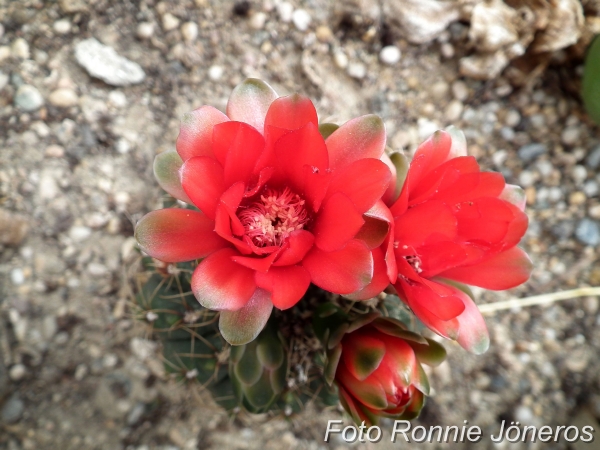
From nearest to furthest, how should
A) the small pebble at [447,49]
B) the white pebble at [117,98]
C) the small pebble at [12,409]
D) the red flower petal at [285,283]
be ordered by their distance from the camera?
the red flower petal at [285,283] < the small pebble at [12,409] < the white pebble at [117,98] < the small pebble at [447,49]

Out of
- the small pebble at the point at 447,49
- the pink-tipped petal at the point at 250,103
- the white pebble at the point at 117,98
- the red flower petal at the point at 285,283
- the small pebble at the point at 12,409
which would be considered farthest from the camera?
the small pebble at the point at 447,49

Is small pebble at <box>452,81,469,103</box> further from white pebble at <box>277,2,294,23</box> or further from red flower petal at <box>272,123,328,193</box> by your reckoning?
red flower petal at <box>272,123,328,193</box>

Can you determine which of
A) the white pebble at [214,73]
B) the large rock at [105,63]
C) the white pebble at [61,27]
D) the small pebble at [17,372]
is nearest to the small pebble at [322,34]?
the white pebble at [214,73]

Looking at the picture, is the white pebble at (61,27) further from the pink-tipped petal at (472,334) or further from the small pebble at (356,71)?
the pink-tipped petal at (472,334)

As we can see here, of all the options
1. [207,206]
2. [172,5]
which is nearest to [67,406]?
[207,206]

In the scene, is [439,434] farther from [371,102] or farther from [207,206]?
[207,206]

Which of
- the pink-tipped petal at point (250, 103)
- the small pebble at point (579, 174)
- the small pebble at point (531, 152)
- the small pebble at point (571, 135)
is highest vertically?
the pink-tipped petal at point (250, 103)

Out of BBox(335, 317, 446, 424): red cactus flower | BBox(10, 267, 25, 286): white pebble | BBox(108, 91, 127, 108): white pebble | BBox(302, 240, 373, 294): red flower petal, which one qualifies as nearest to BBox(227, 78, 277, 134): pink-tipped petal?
BBox(302, 240, 373, 294): red flower petal
